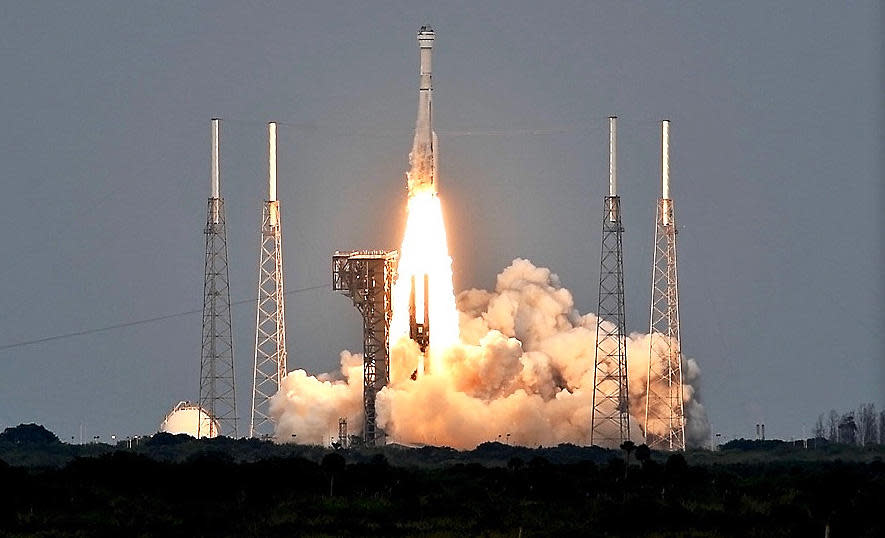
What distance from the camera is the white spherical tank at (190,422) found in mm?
128625

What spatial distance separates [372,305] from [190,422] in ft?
41.0

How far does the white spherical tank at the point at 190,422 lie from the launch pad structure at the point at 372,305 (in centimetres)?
707

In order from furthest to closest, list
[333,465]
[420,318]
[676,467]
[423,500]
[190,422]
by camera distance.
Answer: [190,422]
[420,318]
[676,467]
[333,465]
[423,500]

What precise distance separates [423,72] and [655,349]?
16594mm

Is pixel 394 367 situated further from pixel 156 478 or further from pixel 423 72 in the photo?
pixel 156 478

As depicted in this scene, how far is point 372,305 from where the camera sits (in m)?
124

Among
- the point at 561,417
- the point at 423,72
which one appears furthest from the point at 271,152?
the point at 561,417

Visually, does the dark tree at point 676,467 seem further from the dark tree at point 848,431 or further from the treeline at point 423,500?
the dark tree at point 848,431

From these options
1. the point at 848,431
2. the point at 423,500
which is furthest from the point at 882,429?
the point at 423,500

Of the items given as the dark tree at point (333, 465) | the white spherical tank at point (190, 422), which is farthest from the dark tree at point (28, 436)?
the dark tree at point (333, 465)

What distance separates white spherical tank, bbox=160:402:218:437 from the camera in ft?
422

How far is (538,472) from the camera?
9456 centimetres

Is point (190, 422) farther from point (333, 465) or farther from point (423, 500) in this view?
point (423, 500)

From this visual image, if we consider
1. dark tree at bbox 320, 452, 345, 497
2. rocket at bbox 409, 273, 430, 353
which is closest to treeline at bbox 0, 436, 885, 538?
dark tree at bbox 320, 452, 345, 497
